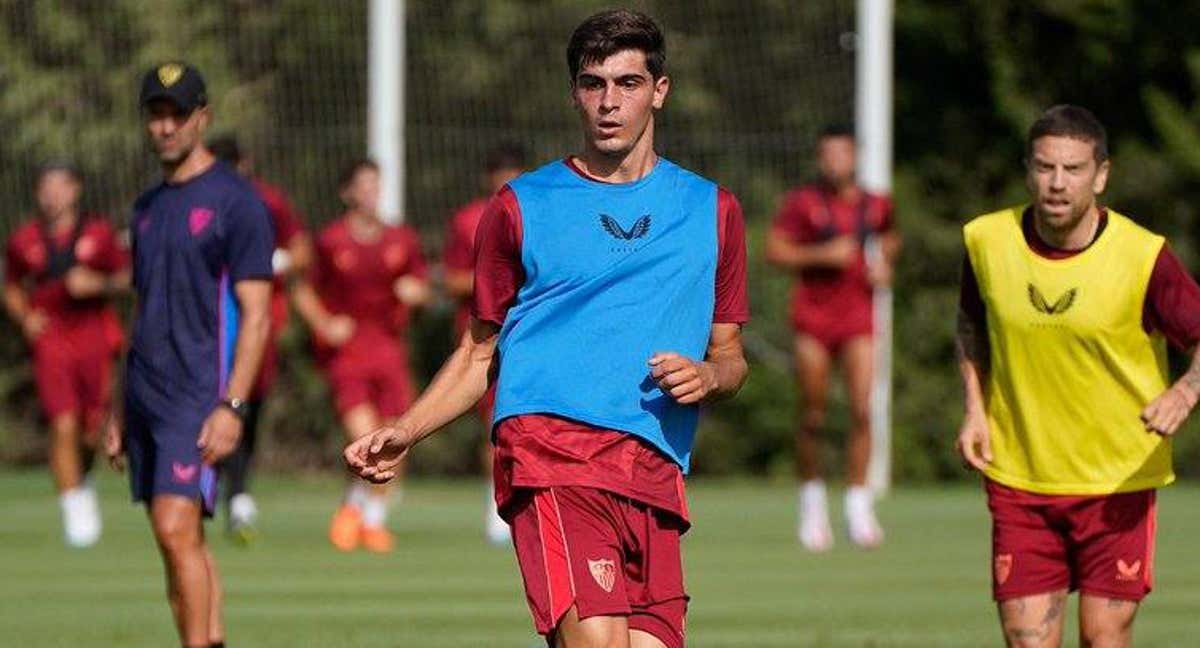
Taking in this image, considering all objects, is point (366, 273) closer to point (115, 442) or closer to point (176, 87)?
point (115, 442)

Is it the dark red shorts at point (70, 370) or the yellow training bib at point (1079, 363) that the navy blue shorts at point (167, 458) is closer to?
the yellow training bib at point (1079, 363)

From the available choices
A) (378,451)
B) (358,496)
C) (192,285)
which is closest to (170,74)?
(192,285)

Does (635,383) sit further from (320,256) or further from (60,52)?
(60,52)

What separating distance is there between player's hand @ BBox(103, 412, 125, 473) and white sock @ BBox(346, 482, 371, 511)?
286 inches

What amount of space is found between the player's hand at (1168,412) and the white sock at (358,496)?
9368mm

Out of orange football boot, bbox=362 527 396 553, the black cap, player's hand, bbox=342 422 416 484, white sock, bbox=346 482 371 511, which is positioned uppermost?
the black cap

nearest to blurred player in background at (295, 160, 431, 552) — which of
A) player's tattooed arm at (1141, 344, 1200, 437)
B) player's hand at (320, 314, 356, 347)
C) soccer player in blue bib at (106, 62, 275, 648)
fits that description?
player's hand at (320, 314, 356, 347)

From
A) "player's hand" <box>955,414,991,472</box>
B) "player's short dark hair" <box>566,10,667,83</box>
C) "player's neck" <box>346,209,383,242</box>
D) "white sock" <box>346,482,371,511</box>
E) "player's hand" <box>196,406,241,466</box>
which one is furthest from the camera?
"player's neck" <box>346,209,383,242</box>

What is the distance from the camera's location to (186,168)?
31.9 ft

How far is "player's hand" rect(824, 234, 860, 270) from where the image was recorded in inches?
683

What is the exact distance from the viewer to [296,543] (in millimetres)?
17328

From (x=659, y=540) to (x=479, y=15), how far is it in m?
18.2

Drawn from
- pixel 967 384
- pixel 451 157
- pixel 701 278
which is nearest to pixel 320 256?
pixel 451 157

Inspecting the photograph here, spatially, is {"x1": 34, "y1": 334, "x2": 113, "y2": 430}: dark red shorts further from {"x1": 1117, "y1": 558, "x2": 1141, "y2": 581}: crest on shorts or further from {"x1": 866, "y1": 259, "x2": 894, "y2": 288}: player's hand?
{"x1": 1117, "y1": 558, "x2": 1141, "y2": 581}: crest on shorts
